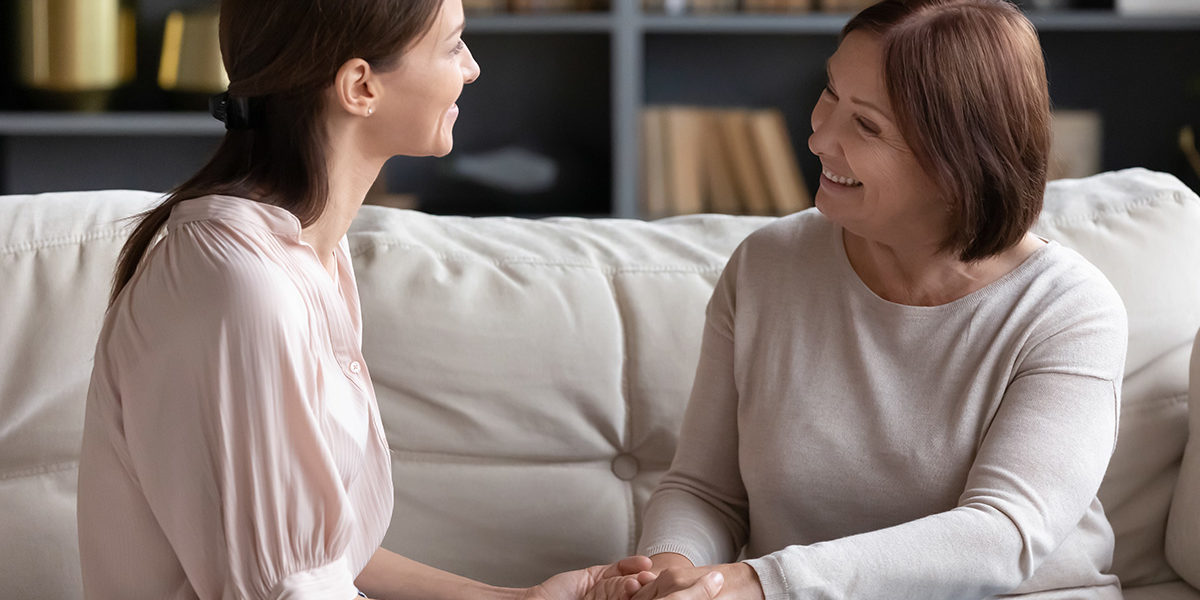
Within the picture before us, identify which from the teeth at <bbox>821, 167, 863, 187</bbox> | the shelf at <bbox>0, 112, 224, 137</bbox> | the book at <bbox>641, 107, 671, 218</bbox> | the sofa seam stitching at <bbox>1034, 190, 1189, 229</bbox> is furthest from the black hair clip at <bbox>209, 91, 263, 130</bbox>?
the book at <bbox>641, 107, 671, 218</bbox>

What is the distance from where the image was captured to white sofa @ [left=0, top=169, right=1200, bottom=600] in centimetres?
135

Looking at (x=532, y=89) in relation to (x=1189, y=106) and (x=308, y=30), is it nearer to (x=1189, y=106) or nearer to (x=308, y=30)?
(x=1189, y=106)

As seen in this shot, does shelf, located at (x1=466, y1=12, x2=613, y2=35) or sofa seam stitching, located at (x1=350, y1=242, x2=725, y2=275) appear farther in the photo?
shelf, located at (x1=466, y1=12, x2=613, y2=35)

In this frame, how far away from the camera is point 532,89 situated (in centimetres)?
303

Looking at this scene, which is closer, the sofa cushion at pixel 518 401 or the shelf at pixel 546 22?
the sofa cushion at pixel 518 401

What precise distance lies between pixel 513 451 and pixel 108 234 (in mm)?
539

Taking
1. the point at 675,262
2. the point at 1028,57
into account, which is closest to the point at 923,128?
the point at 1028,57

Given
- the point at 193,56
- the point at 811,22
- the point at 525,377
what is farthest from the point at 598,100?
the point at 525,377

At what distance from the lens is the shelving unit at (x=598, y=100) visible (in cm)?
296

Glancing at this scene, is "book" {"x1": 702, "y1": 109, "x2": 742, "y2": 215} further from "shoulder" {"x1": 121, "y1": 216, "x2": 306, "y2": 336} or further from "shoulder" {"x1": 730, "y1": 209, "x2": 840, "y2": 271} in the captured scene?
"shoulder" {"x1": 121, "y1": 216, "x2": 306, "y2": 336}

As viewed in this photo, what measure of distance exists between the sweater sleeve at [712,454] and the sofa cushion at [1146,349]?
0.43 m

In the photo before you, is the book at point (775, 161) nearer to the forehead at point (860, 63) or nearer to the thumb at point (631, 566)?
the forehead at point (860, 63)

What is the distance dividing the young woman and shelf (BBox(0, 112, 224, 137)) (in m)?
1.84

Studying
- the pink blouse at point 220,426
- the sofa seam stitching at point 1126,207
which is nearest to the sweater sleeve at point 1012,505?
the sofa seam stitching at point 1126,207
